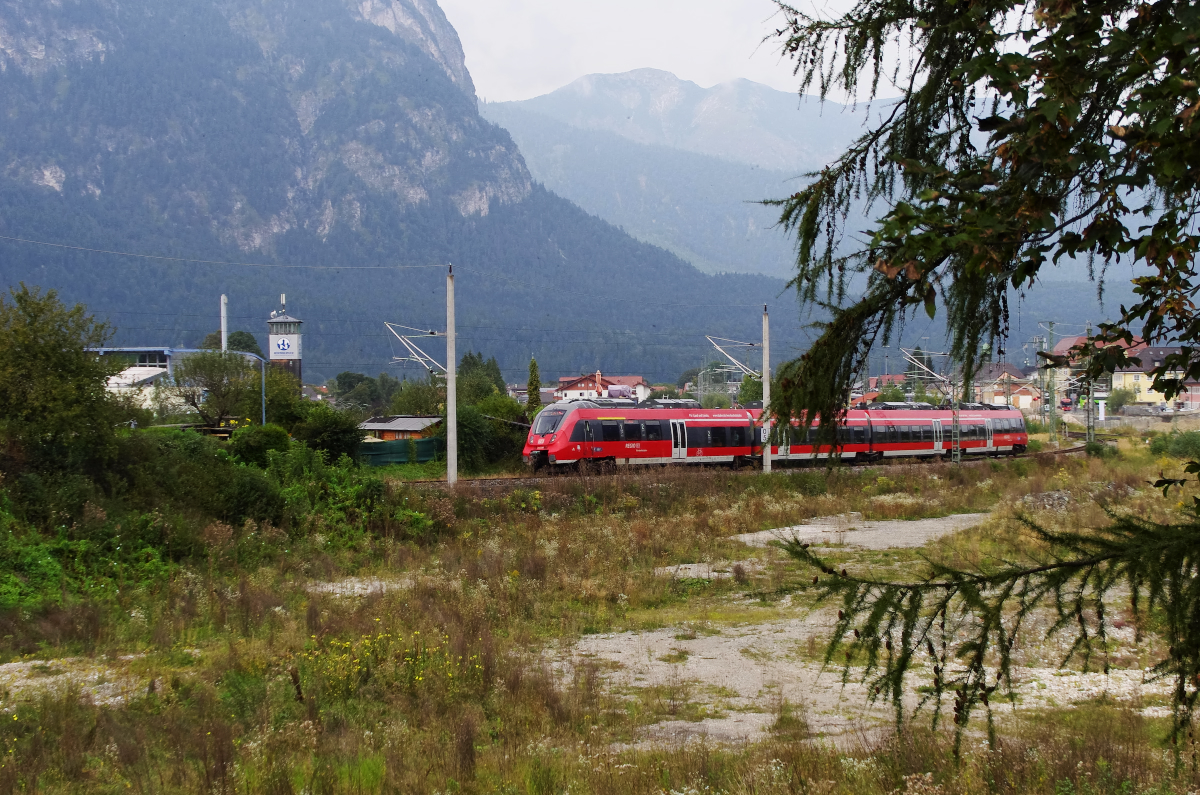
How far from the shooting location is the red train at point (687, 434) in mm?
32438

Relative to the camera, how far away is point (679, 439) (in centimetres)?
3525

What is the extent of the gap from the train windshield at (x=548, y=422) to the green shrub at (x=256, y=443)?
10130mm

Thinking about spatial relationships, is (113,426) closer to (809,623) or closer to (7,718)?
(7,718)

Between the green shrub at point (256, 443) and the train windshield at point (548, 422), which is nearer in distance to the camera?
the green shrub at point (256, 443)

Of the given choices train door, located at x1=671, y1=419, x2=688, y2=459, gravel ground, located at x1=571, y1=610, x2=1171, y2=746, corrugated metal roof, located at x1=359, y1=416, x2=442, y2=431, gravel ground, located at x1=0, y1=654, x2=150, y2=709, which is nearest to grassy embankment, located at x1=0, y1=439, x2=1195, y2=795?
gravel ground, located at x1=0, y1=654, x2=150, y2=709

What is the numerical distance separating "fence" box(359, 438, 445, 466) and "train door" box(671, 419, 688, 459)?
9.43 m

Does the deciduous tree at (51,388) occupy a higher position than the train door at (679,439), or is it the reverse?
the deciduous tree at (51,388)

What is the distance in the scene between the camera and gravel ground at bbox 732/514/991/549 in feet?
69.7

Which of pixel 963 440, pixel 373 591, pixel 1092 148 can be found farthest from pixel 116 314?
pixel 1092 148

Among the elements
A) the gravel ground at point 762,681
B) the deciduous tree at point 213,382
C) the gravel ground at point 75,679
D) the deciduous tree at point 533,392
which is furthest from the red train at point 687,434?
the deciduous tree at point 213,382

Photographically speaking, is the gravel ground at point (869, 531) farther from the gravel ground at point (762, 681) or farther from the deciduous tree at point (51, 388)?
the deciduous tree at point (51, 388)

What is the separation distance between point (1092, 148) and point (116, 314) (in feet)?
666

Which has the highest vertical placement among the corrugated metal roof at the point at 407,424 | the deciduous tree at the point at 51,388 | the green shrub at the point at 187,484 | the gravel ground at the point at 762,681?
the deciduous tree at the point at 51,388

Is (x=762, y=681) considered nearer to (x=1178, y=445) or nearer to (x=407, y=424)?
(x=1178, y=445)
